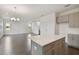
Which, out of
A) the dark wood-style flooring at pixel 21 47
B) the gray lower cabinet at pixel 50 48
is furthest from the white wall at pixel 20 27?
the gray lower cabinet at pixel 50 48

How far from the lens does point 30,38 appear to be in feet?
5.78

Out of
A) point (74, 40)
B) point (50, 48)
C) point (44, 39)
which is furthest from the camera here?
point (74, 40)

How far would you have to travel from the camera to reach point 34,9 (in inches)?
65.4

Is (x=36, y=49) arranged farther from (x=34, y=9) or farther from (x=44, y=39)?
(x=34, y=9)

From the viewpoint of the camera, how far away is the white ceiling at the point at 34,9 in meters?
1.58

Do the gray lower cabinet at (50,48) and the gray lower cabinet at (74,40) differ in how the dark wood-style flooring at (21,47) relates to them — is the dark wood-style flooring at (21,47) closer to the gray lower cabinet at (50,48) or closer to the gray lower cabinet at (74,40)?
the gray lower cabinet at (50,48)

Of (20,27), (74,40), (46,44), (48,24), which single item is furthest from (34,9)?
(74,40)

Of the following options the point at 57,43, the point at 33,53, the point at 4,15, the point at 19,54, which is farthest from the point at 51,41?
the point at 4,15

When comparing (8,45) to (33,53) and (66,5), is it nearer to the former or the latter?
(33,53)

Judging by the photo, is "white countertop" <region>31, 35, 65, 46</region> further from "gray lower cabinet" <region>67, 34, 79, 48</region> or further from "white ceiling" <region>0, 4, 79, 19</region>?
"white ceiling" <region>0, 4, 79, 19</region>

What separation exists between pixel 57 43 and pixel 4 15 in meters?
1.12

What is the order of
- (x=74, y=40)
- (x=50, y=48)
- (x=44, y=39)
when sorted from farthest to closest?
(x=74, y=40)
(x=44, y=39)
(x=50, y=48)

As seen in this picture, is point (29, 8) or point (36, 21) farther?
point (36, 21)

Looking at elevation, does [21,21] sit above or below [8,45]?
above
